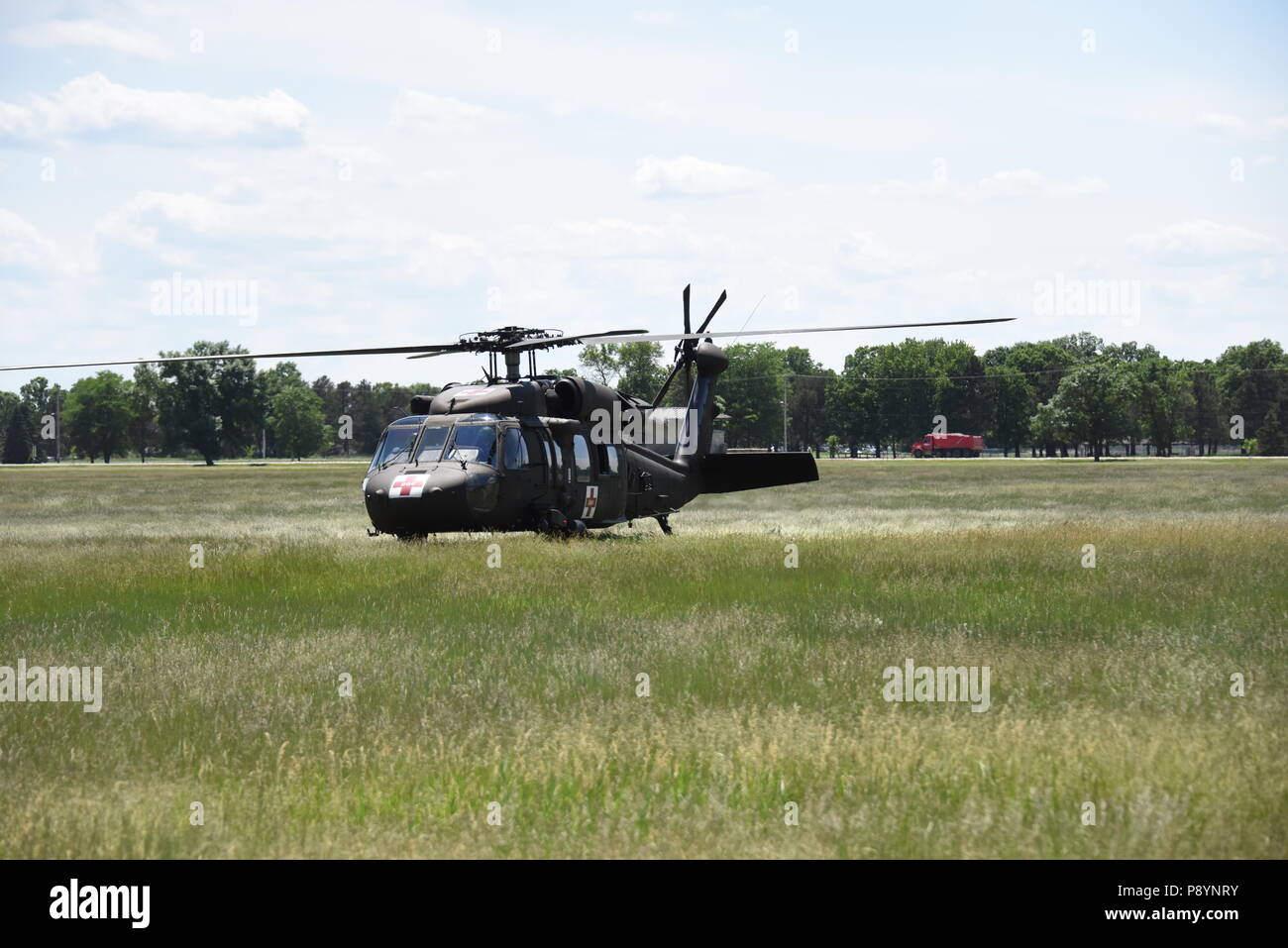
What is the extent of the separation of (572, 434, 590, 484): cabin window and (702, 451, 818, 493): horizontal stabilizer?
4.59 metres

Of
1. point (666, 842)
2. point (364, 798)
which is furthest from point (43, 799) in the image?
point (666, 842)

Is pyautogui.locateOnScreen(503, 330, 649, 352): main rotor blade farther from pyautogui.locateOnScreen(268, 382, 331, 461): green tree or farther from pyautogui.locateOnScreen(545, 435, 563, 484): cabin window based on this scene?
pyautogui.locateOnScreen(268, 382, 331, 461): green tree

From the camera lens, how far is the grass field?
6.83m

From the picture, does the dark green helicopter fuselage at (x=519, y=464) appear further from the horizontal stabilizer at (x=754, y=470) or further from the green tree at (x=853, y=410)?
the green tree at (x=853, y=410)

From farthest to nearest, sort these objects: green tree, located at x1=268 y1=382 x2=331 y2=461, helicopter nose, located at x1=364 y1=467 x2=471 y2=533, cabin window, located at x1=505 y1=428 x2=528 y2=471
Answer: green tree, located at x1=268 y1=382 x2=331 y2=461 → cabin window, located at x1=505 y1=428 x2=528 y2=471 → helicopter nose, located at x1=364 y1=467 x2=471 y2=533

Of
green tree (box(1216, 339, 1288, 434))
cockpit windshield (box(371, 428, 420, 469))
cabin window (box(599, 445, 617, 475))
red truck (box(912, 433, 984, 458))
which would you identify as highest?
green tree (box(1216, 339, 1288, 434))

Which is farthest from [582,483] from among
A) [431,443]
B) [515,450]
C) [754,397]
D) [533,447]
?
[754,397]

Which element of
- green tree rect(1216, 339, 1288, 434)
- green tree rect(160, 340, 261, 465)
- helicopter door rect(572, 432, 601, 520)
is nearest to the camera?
helicopter door rect(572, 432, 601, 520)

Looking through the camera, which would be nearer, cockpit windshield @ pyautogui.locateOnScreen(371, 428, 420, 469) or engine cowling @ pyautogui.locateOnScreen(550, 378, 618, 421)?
cockpit windshield @ pyautogui.locateOnScreen(371, 428, 420, 469)

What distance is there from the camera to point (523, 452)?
22250 mm

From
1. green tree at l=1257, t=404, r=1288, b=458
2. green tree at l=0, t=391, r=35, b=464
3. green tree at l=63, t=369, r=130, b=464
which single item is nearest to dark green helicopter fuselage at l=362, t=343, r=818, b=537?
green tree at l=1257, t=404, r=1288, b=458

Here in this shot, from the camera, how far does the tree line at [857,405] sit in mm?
155500

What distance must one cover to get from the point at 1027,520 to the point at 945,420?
475 feet
